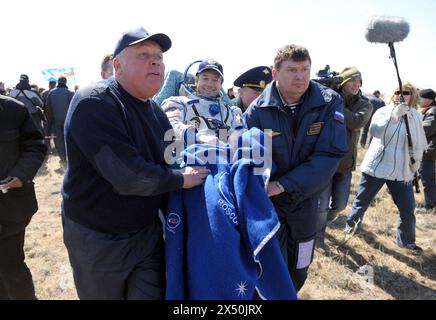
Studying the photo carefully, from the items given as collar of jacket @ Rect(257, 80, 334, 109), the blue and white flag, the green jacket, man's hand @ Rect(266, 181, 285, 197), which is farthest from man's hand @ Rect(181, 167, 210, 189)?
the blue and white flag

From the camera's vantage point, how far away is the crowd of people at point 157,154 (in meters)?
1.76

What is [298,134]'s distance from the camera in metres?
2.51

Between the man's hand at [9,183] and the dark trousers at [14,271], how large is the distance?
1.44ft

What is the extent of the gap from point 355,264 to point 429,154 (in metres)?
3.00

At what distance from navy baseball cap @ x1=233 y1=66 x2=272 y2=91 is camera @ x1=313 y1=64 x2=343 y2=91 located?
26.2 inches

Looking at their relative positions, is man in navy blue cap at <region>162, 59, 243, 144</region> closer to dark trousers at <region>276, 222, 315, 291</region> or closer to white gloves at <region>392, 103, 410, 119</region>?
dark trousers at <region>276, 222, 315, 291</region>

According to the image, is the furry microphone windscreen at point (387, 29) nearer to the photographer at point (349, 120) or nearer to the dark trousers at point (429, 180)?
the photographer at point (349, 120)

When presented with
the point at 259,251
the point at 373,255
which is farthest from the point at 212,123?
the point at 373,255

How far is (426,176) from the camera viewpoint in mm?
6047

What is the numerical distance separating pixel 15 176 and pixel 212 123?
1585mm

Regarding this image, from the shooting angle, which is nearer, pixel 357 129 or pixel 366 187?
pixel 357 129

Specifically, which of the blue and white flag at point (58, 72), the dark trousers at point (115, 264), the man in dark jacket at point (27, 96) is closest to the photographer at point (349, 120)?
the dark trousers at point (115, 264)
